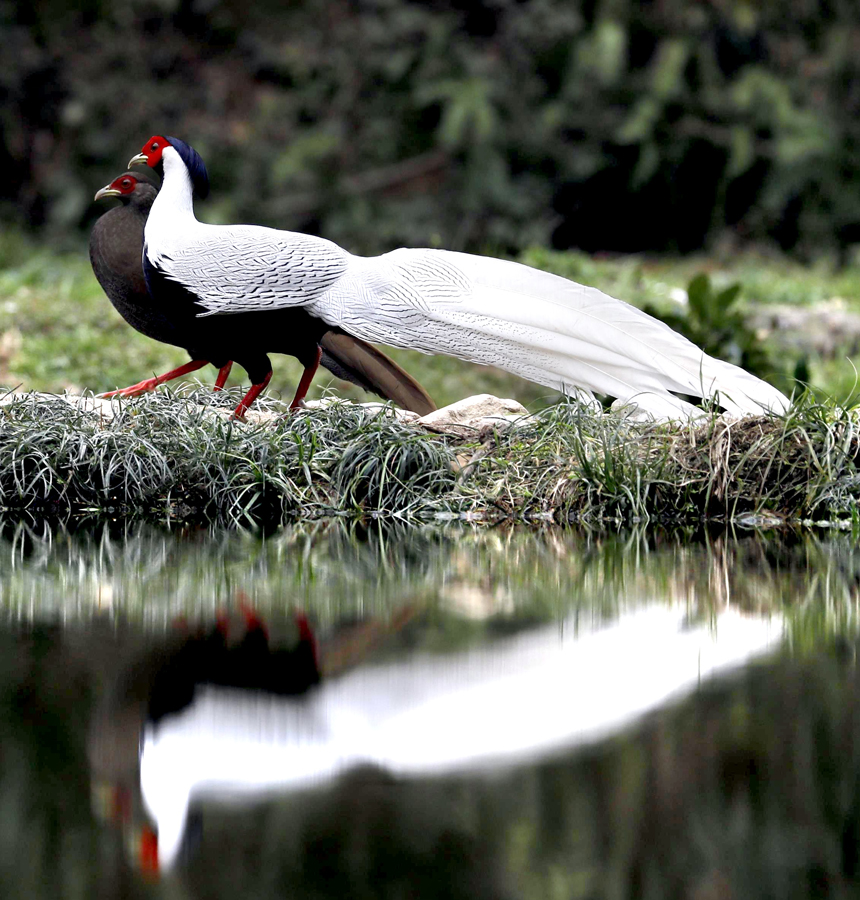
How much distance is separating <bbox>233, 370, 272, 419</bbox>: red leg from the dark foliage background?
7.88 m

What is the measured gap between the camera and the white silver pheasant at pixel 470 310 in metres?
4.77

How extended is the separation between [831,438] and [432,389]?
3.30 m

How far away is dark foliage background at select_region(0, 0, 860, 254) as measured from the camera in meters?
13.5

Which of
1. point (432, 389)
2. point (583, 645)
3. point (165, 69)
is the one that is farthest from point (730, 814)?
point (165, 69)

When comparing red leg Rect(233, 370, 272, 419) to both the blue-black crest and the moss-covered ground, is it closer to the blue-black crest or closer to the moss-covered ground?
the moss-covered ground

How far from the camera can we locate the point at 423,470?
15.9 feet

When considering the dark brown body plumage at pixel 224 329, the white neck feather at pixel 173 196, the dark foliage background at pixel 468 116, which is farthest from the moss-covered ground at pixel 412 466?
the dark foliage background at pixel 468 116

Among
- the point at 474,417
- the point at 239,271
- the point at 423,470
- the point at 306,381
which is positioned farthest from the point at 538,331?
the point at 239,271

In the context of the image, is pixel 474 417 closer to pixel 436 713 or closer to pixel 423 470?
pixel 423 470

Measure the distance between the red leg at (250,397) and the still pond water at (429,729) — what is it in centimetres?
147

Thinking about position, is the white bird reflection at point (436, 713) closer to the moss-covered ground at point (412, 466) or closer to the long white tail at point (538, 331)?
the moss-covered ground at point (412, 466)

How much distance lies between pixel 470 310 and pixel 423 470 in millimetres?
644

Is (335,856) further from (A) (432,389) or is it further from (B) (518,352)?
(A) (432,389)

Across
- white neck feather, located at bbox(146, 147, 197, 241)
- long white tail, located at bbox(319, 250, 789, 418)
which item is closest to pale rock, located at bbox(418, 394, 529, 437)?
long white tail, located at bbox(319, 250, 789, 418)
